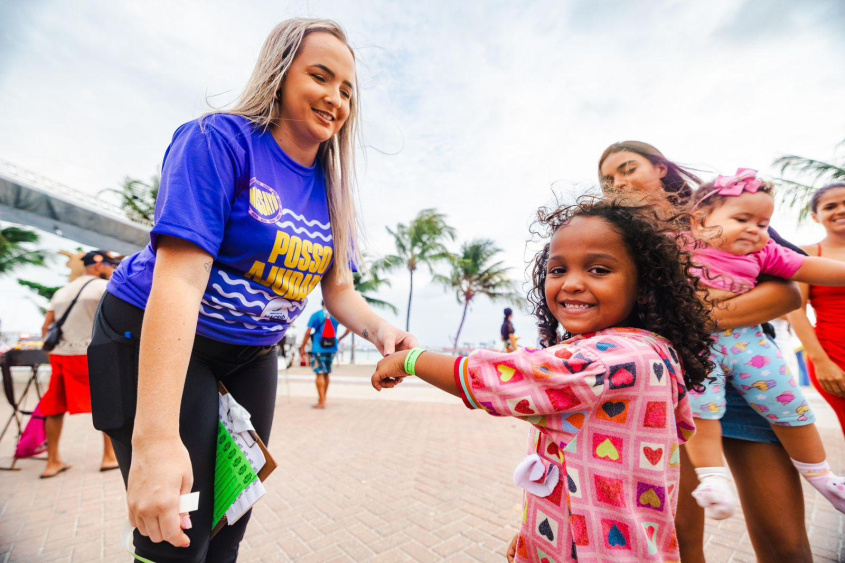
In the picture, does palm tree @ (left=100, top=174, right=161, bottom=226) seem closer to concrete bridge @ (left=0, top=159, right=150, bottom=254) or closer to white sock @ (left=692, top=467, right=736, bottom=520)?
concrete bridge @ (left=0, top=159, right=150, bottom=254)

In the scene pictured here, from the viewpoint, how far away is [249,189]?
1088mm

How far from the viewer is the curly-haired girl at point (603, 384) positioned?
985mm

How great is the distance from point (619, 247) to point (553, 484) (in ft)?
2.41

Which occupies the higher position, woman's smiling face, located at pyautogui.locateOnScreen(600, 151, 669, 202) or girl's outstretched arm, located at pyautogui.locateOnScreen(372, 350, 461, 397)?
woman's smiling face, located at pyautogui.locateOnScreen(600, 151, 669, 202)

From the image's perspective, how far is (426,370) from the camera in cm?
114

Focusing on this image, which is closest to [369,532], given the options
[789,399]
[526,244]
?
[526,244]

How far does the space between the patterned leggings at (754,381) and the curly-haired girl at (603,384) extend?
449 mm

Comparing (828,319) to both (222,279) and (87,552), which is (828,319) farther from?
(87,552)

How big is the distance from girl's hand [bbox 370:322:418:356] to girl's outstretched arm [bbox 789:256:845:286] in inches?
67.0

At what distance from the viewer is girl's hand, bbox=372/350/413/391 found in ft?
3.97

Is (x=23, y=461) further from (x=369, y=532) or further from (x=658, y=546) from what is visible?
(x=658, y=546)

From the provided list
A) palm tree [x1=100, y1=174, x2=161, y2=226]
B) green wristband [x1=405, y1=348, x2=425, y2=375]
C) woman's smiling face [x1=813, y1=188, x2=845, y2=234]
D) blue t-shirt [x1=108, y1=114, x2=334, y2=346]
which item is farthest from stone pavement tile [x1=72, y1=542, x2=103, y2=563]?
palm tree [x1=100, y1=174, x2=161, y2=226]

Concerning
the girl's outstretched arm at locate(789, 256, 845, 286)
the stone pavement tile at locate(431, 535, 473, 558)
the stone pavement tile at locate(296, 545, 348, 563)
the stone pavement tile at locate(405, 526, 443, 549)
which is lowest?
the stone pavement tile at locate(296, 545, 348, 563)

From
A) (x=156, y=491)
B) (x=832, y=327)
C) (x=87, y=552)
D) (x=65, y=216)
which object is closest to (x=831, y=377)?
(x=832, y=327)
